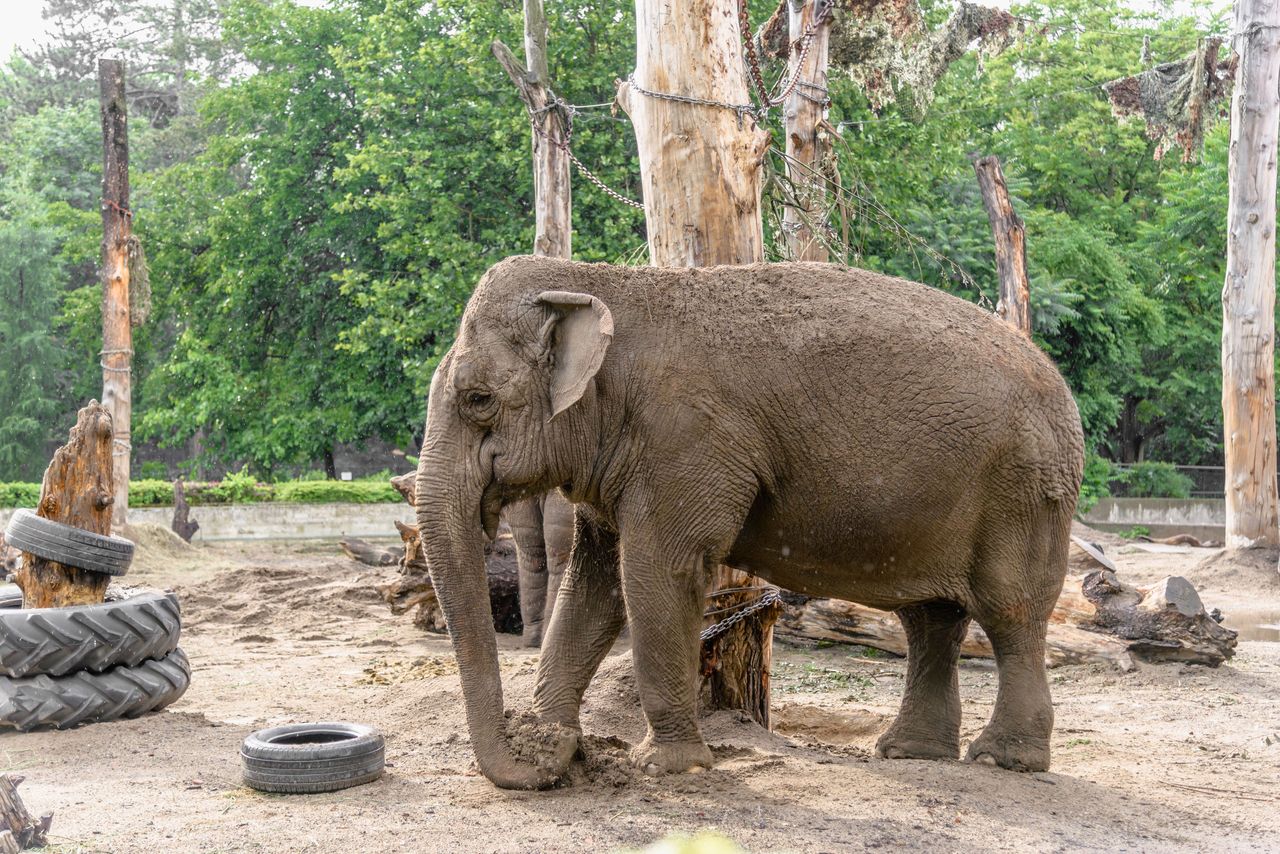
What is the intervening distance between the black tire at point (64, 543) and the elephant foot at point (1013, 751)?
5115mm

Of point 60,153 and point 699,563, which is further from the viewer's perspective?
point 60,153

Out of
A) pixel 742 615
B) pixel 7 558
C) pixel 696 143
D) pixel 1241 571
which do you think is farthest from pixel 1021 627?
pixel 7 558

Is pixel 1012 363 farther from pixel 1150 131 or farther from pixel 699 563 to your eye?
pixel 1150 131

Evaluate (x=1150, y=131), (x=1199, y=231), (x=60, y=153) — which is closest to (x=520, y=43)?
(x=1150, y=131)

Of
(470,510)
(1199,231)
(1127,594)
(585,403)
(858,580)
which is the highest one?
(1199,231)

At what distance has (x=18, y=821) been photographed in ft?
15.4

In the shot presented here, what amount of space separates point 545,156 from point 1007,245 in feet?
21.4

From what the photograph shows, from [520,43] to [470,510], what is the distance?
2150 centimetres

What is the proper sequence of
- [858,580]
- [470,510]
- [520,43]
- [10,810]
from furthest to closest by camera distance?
[520,43]
[858,580]
[470,510]
[10,810]

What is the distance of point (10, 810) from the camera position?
15.4ft

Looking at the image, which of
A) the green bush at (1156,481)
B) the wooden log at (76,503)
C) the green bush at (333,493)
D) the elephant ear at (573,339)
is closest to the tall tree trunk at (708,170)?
the elephant ear at (573,339)

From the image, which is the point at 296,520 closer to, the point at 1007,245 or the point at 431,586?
the point at 431,586

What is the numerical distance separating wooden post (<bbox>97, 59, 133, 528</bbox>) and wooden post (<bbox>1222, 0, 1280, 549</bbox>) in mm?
16176

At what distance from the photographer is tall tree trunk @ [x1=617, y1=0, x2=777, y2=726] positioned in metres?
6.91
